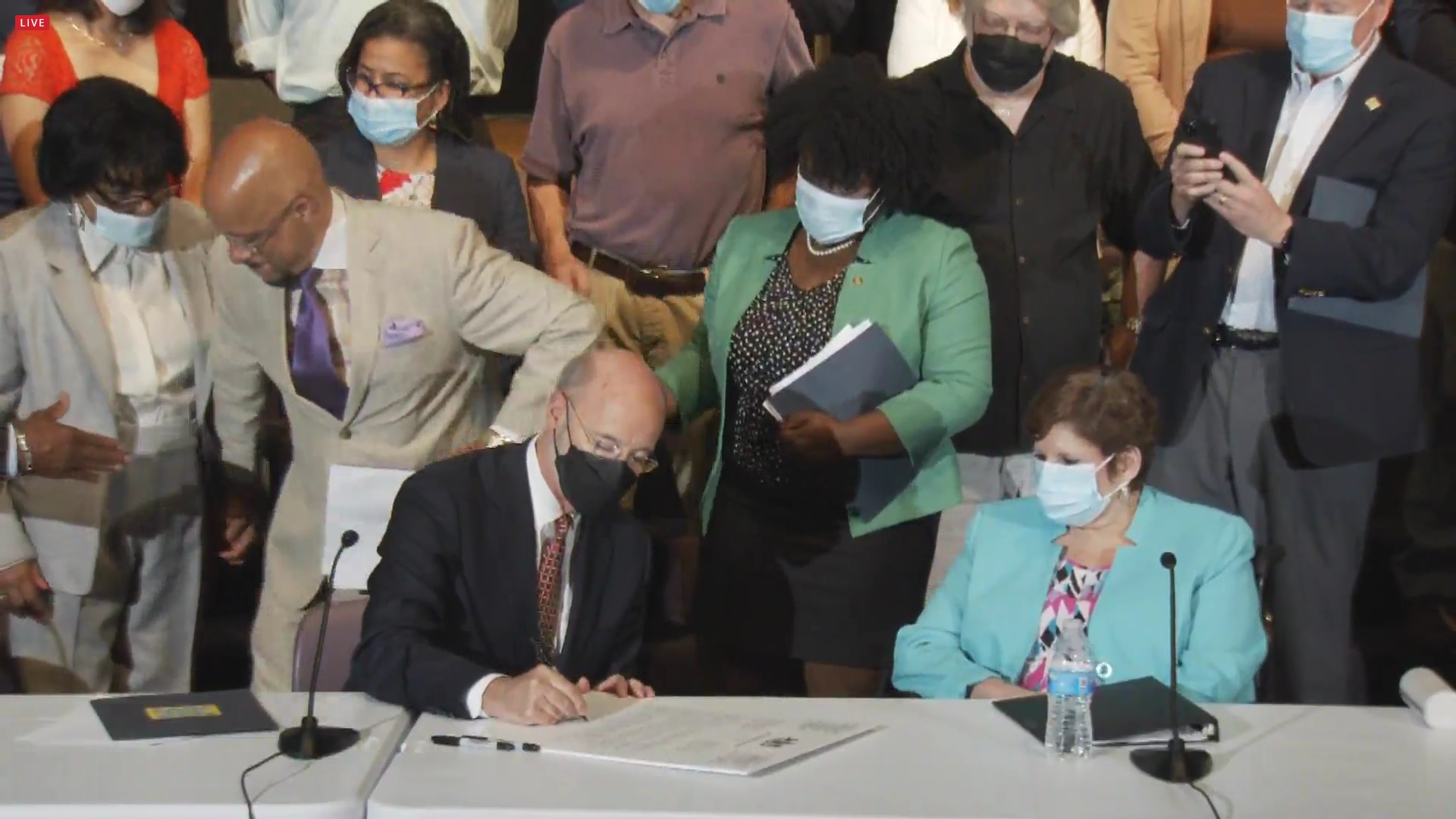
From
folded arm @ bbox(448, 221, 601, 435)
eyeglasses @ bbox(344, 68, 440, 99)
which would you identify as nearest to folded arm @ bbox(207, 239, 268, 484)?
folded arm @ bbox(448, 221, 601, 435)

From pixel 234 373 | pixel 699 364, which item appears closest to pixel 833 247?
pixel 699 364

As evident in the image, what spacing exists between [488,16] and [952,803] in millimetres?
2567

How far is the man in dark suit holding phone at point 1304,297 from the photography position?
3.39 metres

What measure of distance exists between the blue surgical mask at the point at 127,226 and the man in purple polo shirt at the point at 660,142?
85 cm

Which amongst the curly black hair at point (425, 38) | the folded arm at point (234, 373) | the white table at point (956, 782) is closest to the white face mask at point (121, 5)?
the curly black hair at point (425, 38)

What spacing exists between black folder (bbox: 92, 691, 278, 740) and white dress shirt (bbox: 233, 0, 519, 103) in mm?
1870

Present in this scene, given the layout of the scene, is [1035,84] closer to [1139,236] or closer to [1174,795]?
[1139,236]

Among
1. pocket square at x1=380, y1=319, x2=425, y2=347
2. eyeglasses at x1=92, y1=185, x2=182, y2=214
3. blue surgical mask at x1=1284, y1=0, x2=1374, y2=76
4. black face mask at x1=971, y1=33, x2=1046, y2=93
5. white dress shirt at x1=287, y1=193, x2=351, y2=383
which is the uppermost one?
blue surgical mask at x1=1284, y1=0, x2=1374, y2=76

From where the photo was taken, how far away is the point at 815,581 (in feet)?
11.2

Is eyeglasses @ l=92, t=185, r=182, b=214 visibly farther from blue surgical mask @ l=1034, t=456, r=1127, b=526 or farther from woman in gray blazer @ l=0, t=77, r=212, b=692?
blue surgical mask @ l=1034, t=456, r=1127, b=526

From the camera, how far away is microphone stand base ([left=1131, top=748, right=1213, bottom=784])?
2434 millimetres

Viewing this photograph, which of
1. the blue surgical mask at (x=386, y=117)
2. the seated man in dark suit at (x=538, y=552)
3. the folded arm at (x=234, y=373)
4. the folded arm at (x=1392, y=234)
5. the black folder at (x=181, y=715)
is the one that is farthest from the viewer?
the blue surgical mask at (x=386, y=117)

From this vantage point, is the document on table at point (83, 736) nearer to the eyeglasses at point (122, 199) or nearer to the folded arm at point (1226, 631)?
the eyeglasses at point (122, 199)

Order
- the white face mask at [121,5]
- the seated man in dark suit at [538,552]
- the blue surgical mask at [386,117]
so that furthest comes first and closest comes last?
the white face mask at [121,5] → the blue surgical mask at [386,117] → the seated man in dark suit at [538,552]
